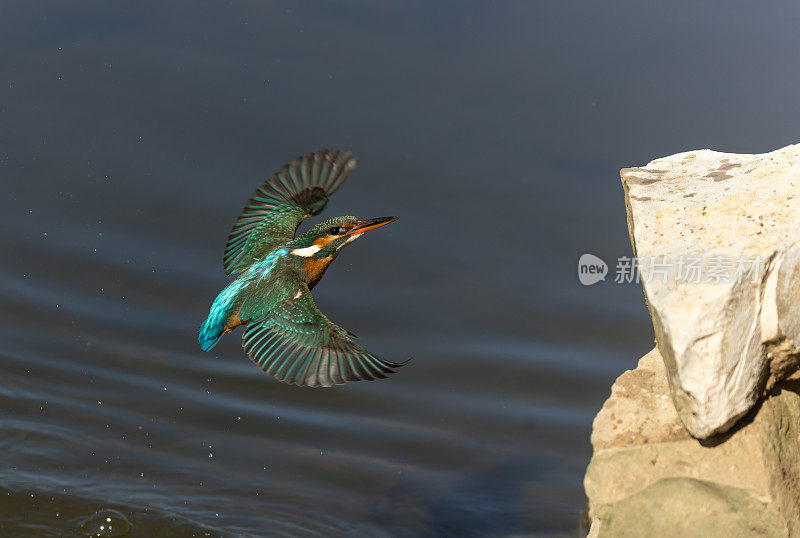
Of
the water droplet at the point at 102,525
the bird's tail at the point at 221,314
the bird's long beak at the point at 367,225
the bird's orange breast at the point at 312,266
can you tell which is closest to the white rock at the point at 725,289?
the bird's long beak at the point at 367,225

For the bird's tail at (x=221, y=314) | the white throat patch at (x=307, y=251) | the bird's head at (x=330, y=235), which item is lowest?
the bird's tail at (x=221, y=314)

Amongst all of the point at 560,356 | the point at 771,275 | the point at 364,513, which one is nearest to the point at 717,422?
the point at 771,275

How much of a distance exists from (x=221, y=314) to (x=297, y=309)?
0.26 meters

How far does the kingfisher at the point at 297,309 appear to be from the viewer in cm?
283

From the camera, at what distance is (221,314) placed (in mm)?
3006

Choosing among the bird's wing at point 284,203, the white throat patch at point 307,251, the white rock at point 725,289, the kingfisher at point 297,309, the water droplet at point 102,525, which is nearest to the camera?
the white rock at point 725,289

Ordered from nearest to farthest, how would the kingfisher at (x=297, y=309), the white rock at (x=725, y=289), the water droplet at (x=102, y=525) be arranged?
1. the white rock at (x=725, y=289)
2. the kingfisher at (x=297, y=309)
3. the water droplet at (x=102, y=525)

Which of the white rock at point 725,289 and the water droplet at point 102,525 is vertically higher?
the white rock at point 725,289

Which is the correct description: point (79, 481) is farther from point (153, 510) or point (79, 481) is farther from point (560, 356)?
point (560, 356)

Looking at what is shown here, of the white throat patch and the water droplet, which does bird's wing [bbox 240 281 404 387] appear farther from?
the water droplet

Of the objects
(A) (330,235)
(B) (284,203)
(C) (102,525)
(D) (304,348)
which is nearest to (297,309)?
(D) (304,348)

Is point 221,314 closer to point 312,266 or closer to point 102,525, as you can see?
point 312,266

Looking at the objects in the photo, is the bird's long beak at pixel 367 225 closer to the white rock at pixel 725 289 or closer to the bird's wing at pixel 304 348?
the bird's wing at pixel 304 348

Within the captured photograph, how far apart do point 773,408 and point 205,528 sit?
8.42ft
